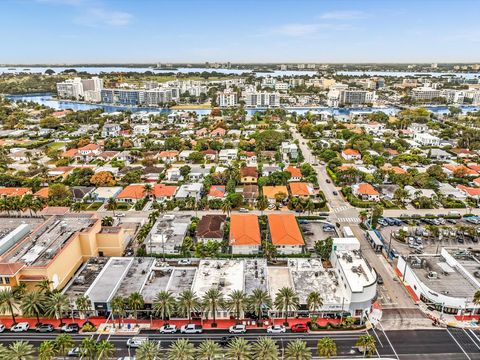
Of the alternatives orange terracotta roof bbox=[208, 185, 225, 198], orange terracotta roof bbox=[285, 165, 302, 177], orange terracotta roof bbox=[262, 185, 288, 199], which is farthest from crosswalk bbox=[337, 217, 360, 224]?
orange terracotta roof bbox=[208, 185, 225, 198]

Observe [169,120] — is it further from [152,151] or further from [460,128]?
[460,128]

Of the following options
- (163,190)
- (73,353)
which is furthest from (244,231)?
(73,353)

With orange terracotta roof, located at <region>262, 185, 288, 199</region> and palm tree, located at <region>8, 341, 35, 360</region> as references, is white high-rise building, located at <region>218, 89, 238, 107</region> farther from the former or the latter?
palm tree, located at <region>8, 341, 35, 360</region>

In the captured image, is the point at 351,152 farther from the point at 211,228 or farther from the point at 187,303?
the point at 187,303

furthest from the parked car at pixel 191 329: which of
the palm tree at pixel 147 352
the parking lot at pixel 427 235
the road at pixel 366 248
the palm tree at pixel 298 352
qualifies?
the parking lot at pixel 427 235

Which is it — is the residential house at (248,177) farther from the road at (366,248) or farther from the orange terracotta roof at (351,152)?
the orange terracotta roof at (351,152)
